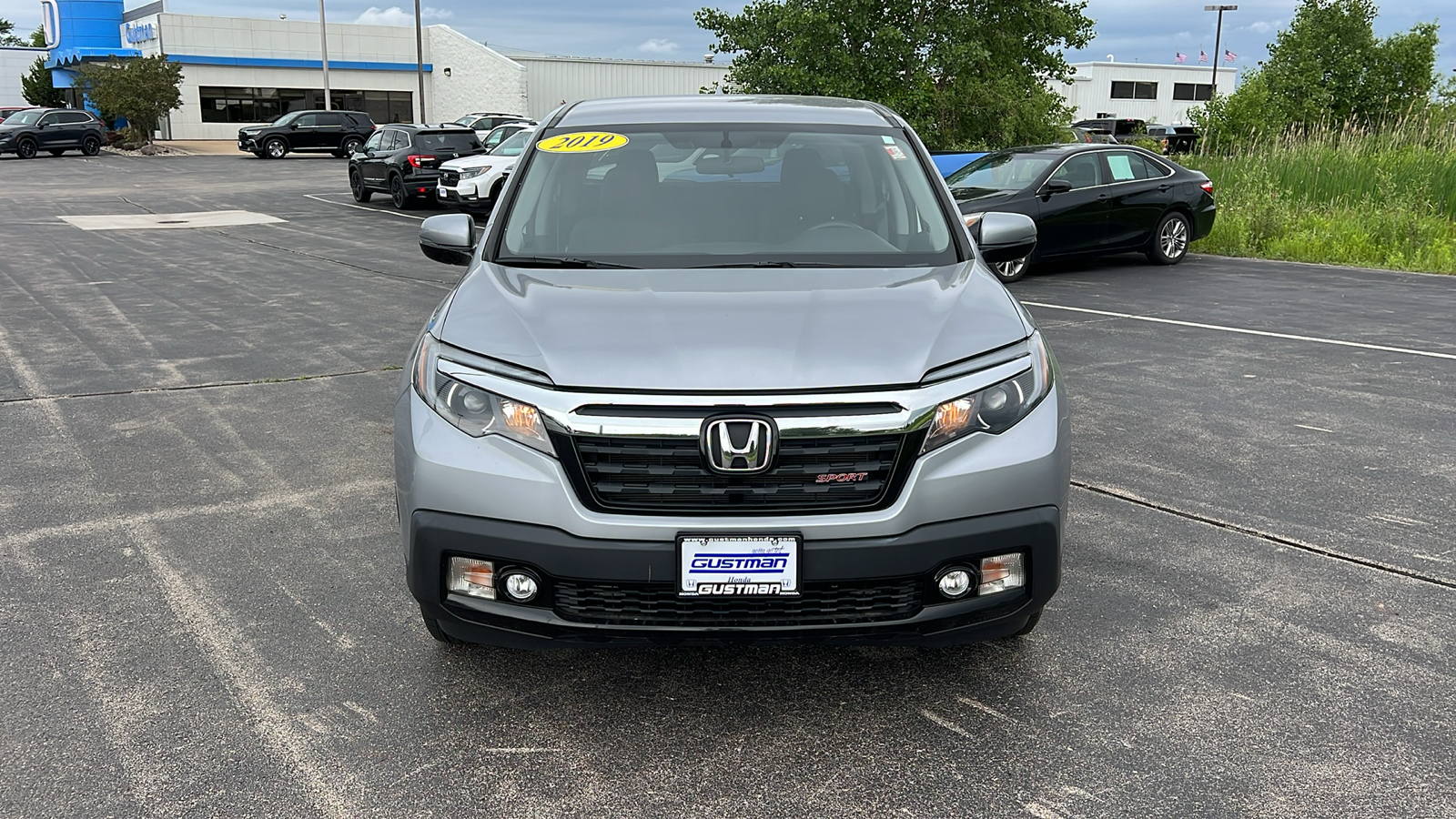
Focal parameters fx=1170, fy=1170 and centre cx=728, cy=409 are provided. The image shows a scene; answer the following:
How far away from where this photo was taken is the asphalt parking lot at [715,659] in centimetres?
295

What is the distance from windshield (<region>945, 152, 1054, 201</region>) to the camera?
13.6 metres

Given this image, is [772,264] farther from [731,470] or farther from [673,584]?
[673,584]

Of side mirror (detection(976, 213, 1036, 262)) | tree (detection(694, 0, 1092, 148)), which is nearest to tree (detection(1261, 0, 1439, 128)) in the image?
tree (detection(694, 0, 1092, 148))

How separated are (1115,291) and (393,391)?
800 centimetres

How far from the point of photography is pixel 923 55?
78.2 ft

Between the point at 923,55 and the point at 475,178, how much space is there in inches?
377

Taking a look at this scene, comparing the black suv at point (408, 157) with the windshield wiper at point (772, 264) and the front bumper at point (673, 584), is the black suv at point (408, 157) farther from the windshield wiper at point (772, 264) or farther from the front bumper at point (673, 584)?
the front bumper at point (673, 584)

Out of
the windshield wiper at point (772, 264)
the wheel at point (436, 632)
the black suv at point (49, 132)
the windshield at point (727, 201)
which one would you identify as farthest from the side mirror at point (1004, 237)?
the black suv at point (49, 132)

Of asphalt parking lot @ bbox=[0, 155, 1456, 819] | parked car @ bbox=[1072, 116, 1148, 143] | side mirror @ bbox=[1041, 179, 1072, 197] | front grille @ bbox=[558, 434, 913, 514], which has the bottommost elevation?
asphalt parking lot @ bbox=[0, 155, 1456, 819]

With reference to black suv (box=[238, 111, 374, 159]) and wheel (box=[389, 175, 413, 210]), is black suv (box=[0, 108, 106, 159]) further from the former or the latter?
wheel (box=[389, 175, 413, 210])

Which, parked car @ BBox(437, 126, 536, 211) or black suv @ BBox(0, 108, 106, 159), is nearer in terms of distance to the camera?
parked car @ BBox(437, 126, 536, 211)

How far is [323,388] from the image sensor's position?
740cm

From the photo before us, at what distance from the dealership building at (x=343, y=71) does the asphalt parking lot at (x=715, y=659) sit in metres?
48.8

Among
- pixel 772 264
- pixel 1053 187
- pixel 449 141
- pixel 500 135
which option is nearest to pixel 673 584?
pixel 772 264
